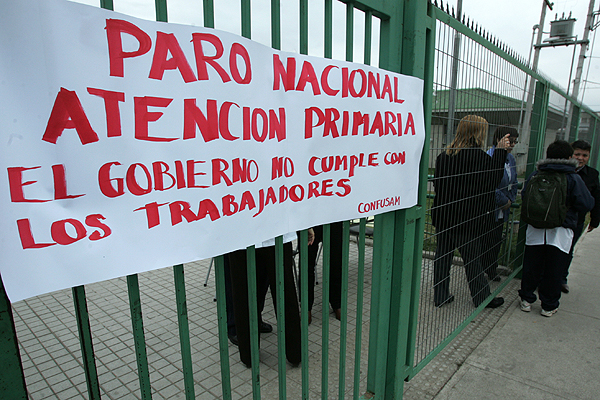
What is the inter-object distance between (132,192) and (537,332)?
12.6 feet

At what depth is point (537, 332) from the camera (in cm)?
344

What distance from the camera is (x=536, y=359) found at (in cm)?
299

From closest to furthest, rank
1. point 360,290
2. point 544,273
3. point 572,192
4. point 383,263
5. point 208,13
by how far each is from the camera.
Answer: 1. point 208,13
2. point 360,290
3. point 383,263
4. point 572,192
5. point 544,273

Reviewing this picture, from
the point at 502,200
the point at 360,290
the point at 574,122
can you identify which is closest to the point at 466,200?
the point at 502,200

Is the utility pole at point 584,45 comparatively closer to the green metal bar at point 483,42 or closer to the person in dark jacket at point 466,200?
the green metal bar at point 483,42

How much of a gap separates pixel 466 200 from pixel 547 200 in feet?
4.10

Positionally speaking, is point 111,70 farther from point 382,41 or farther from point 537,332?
point 537,332

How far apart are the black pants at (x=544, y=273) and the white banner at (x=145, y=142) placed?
318 centimetres

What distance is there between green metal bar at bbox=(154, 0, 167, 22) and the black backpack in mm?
3676

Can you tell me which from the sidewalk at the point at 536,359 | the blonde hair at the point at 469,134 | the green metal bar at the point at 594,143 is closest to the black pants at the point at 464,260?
the sidewalk at the point at 536,359

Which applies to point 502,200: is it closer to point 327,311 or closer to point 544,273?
point 544,273

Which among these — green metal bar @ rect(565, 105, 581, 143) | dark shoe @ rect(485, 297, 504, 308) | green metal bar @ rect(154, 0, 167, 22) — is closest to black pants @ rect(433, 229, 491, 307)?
dark shoe @ rect(485, 297, 504, 308)

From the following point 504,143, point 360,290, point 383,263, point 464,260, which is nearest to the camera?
point 360,290

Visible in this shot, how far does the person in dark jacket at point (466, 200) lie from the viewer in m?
2.48
